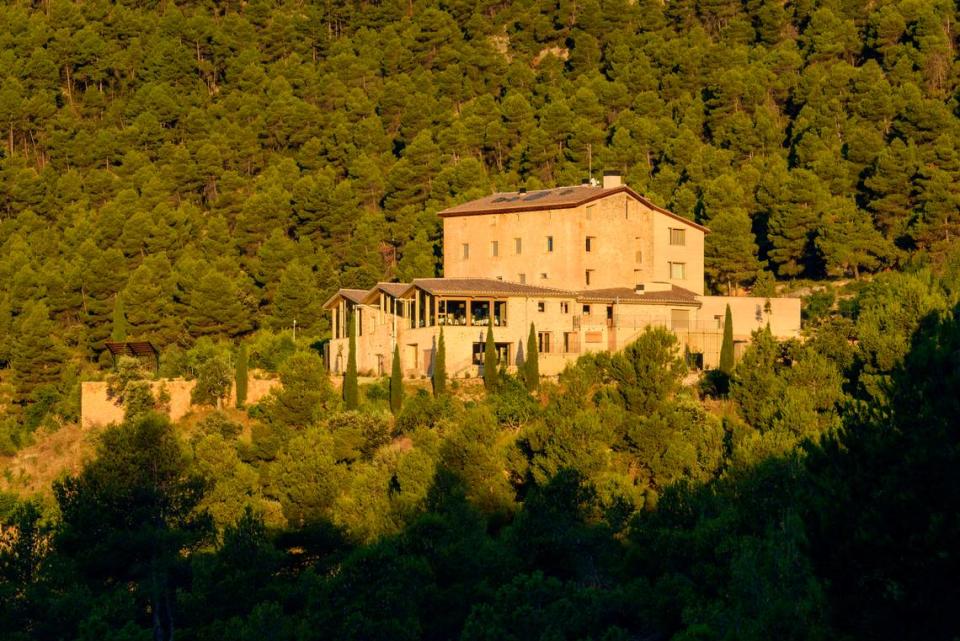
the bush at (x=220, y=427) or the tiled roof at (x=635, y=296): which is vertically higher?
the tiled roof at (x=635, y=296)

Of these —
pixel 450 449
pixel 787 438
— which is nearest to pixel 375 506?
pixel 450 449

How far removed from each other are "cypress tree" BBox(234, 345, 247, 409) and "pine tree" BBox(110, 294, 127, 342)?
1064 cm

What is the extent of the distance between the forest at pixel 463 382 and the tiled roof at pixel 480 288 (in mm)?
3857

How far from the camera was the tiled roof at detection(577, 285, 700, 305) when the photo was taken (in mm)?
53781

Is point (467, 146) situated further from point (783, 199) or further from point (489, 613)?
point (489, 613)

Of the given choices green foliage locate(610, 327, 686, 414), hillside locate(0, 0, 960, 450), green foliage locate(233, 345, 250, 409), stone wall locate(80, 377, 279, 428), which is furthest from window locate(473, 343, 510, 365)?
hillside locate(0, 0, 960, 450)

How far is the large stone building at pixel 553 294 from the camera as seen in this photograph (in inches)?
2055

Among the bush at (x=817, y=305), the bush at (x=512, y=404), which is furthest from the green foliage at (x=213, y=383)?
the bush at (x=817, y=305)

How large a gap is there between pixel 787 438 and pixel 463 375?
1583cm

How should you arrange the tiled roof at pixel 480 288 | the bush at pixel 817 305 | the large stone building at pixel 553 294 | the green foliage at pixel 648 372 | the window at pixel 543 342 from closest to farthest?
1. the green foliage at pixel 648 372
2. the tiled roof at pixel 480 288
3. the large stone building at pixel 553 294
4. the window at pixel 543 342
5. the bush at pixel 817 305

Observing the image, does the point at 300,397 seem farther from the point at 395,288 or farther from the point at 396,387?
the point at 395,288

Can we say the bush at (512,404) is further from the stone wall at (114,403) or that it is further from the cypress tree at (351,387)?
the stone wall at (114,403)

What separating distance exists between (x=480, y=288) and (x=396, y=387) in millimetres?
5666

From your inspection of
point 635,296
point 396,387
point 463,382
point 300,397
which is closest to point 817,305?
point 635,296
